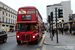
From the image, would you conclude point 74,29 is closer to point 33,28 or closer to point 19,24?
point 33,28

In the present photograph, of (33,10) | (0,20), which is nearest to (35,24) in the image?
(33,10)

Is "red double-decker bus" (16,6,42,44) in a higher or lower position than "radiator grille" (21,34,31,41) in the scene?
higher

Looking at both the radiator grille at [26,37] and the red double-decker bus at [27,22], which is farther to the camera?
the red double-decker bus at [27,22]

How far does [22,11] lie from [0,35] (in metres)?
3.83

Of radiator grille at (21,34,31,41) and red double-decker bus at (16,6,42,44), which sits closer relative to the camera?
radiator grille at (21,34,31,41)

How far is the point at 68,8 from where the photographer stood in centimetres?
8844

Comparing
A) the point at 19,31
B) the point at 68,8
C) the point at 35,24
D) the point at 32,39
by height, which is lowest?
the point at 32,39

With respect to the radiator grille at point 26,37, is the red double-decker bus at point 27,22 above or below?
above

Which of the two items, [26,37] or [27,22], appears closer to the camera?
[26,37]

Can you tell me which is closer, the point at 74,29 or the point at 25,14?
the point at 25,14

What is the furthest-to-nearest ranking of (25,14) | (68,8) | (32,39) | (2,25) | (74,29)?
1. (68,8)
2. (2,25)
3. (74,29)
4. (25,14)
5. (32,39)

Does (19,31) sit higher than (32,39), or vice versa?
(19,31)

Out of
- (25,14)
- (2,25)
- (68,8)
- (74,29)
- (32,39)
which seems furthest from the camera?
(68,8)

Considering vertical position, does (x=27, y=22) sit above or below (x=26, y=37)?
above
